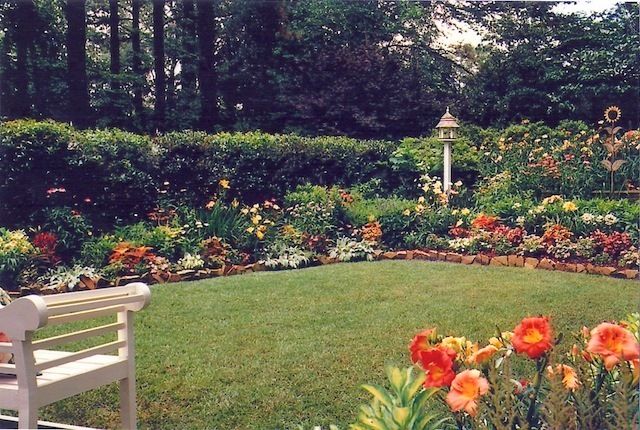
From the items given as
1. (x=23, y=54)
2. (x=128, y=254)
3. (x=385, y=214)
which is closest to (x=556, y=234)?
(x=385, y=214)

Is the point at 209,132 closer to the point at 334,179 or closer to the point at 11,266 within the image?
the point at 334,179

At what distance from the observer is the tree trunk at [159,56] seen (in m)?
3.23

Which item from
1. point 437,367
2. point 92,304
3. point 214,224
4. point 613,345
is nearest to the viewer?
point 613,345

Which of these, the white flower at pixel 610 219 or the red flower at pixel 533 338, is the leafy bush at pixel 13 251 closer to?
the red flower at pixel 533 338

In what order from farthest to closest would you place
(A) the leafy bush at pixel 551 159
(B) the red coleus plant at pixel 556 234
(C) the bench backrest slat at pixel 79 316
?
1. (B) the red coleus plant at pixel 556 234
2. (A) the leafy bush at pixel 551 159
3. (C) the bench backrest slat at pixel 79 316

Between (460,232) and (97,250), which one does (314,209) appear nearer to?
(460,232)

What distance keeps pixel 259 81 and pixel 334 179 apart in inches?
22.2

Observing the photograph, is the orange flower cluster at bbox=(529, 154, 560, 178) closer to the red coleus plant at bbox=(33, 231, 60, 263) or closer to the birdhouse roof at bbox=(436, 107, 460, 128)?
the birdhouse roof at bbox=(436, 107, 460, 128)

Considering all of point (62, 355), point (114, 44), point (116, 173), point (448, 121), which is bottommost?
point (62, 355)

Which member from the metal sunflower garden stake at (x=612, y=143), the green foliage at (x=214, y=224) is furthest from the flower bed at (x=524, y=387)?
the green foliage at (x=214, y=224)

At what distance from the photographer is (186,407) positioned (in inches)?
125

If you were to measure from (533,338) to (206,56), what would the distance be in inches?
78.2

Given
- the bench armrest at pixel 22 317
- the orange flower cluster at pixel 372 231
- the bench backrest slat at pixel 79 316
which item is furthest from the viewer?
the orange flower cluster at pixel 372 231

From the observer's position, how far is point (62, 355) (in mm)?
2631
